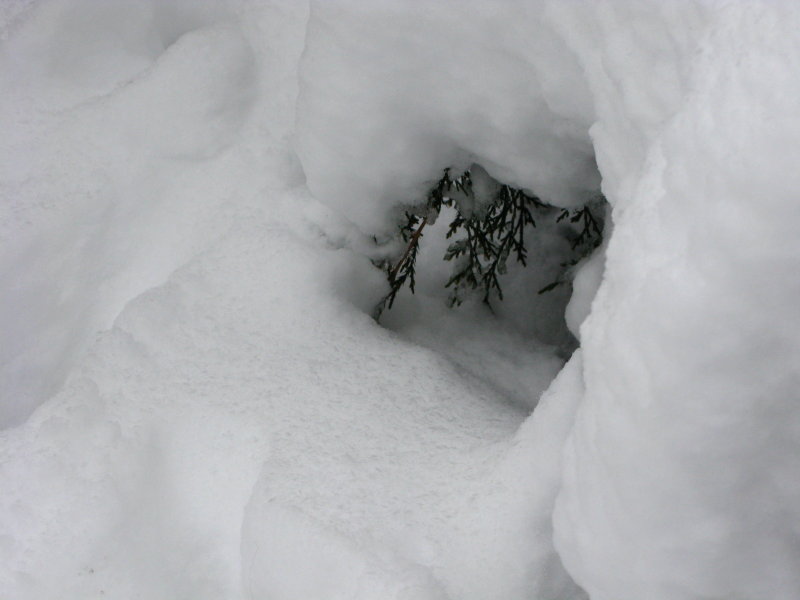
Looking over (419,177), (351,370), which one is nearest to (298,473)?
(351,370)

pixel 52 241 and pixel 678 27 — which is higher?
pixel 678 27

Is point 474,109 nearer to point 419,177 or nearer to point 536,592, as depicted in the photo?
point 419,177

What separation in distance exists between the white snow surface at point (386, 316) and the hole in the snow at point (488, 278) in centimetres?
2

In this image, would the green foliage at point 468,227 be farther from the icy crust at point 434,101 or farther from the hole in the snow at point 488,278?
the icy crust at point 434,101

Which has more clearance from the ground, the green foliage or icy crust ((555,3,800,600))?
icy crust ((555,3,800,600))

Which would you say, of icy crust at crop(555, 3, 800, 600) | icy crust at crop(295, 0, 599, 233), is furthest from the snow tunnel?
icy crust at crop(555, 3, 800, 600)

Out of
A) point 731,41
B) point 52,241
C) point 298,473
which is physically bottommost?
point 52,241

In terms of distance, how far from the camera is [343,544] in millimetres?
1884

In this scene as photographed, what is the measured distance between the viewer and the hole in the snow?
2.70 m

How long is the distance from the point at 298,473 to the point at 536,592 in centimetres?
62

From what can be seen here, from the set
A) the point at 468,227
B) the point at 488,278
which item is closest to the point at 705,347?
the point at 468,227

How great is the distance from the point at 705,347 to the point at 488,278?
1848 mm

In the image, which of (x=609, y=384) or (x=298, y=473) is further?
(x=298, y=473)

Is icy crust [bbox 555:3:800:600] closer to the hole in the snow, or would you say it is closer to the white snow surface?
the white snow surface
